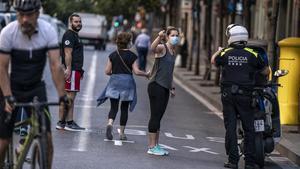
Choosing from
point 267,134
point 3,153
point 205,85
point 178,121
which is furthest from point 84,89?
point 3,153

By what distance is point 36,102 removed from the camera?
730cm

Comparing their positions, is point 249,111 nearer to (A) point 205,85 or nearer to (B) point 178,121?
(B) point 178,121

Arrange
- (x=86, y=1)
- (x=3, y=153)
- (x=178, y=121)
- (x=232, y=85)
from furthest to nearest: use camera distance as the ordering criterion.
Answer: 1. (x=86, y=1)
2. (x=178, y=121)
3. (x=232, y=85)
4. (x=3, y=153)

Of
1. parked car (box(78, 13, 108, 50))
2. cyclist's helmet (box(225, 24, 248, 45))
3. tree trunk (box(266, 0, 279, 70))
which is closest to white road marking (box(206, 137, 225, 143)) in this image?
tree trunk (box(266, 0, 279, 70))

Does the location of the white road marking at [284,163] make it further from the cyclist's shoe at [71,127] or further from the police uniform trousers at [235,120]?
the cyclist's shoe at [71,127]

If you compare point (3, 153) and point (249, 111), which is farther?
point (249, 111)

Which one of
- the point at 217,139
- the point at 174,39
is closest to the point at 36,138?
the point at 174,39

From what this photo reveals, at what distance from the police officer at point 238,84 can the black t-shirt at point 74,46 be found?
3.56m

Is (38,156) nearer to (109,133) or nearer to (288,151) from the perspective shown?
(109,133)

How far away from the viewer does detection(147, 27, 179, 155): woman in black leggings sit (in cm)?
1198

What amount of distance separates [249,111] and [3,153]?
383 cm

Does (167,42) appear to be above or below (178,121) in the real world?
above

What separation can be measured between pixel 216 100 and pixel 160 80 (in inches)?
394

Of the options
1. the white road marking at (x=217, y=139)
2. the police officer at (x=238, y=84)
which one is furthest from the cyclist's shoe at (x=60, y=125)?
the police officer at (x=238, y=84)
